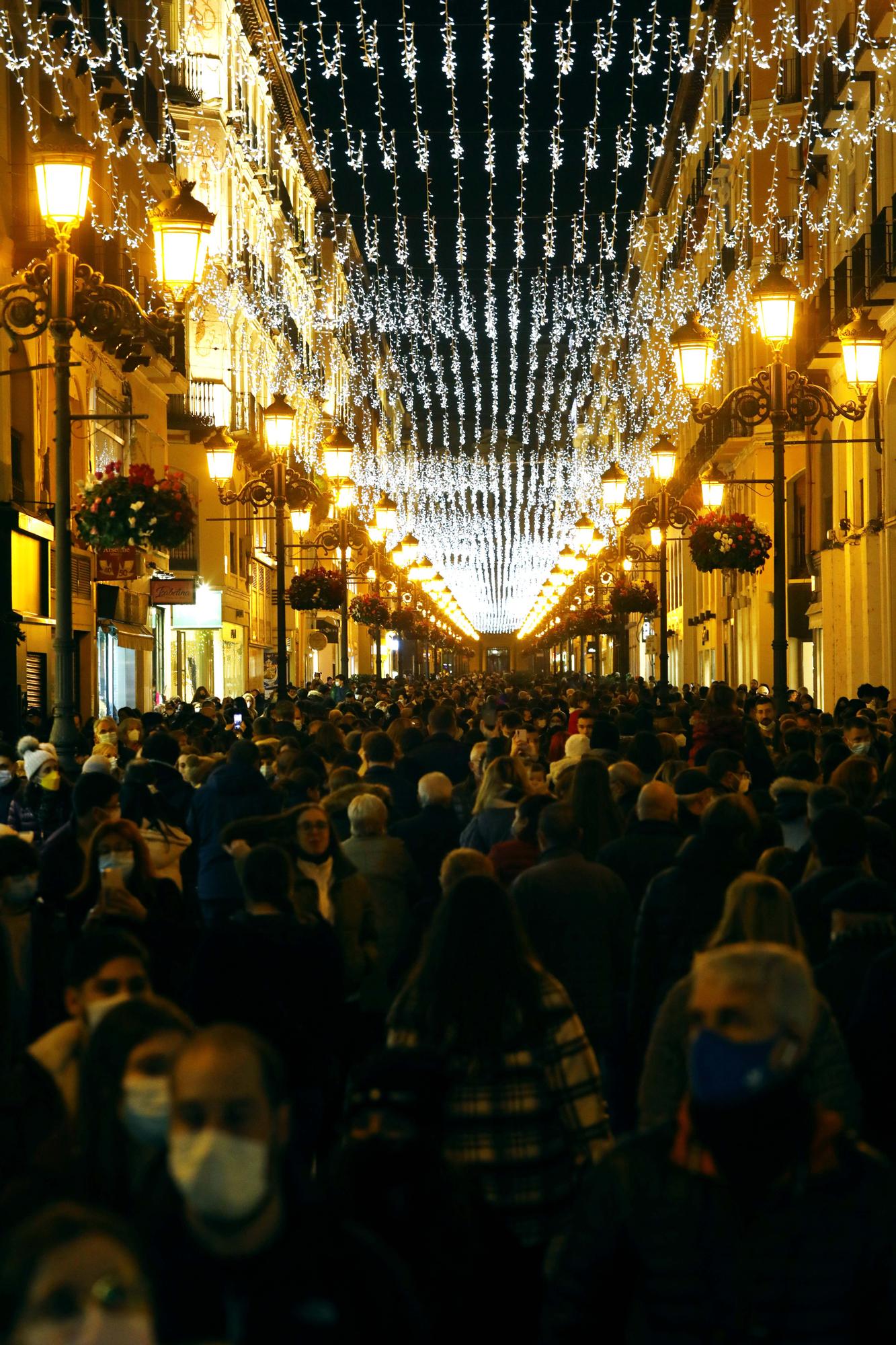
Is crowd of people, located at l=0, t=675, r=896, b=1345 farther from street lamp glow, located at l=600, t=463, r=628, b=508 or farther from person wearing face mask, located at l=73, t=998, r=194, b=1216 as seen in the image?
street lamp glow, located at l=600, t=463, r=628, b=508

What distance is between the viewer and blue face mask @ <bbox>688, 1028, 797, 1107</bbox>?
3016 mm

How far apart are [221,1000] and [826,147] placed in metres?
31.4

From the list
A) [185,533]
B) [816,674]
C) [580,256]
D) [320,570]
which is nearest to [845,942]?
[185,533]

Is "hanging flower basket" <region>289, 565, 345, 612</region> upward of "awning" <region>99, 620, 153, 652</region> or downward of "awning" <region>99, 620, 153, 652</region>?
upward

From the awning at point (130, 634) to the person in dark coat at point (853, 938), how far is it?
28307 millimetres

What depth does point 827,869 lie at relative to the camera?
7.19 m

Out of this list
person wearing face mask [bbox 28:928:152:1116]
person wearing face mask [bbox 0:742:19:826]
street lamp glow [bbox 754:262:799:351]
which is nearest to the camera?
person wearing face mask [bbox 28:928:152:1116]

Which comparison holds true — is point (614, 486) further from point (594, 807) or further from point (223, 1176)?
point (223, 1176)

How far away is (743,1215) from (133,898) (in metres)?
5.07

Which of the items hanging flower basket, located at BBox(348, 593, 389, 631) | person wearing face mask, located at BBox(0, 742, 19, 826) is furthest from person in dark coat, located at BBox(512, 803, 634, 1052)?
hanging flower basket, located at BBox(348, 593, 389, 631)

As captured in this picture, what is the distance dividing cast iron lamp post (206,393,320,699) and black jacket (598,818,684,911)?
13.2m

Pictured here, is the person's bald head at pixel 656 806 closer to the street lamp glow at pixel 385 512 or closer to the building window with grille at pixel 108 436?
the building window with grille at pixel 108 436

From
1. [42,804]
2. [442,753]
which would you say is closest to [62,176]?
[42,804]

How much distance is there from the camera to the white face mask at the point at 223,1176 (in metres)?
2.83
